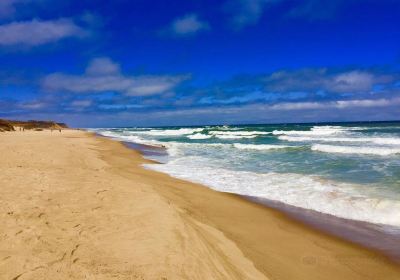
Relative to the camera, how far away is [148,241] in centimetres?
457

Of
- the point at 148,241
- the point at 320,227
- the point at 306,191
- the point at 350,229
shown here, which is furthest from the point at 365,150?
the point at 148,241

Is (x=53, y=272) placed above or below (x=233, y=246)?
above

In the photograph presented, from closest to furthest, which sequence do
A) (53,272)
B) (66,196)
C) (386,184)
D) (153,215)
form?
(53,272) → (153,215) → (66,196) → (386,184)

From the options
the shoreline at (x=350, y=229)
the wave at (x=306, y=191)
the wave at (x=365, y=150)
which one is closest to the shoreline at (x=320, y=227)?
the shoreline at (x=350, y=229)

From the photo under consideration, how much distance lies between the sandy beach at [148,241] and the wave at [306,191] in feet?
5.10

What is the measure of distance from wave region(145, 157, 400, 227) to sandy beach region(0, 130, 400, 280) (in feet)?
5.10

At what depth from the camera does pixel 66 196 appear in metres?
6.99

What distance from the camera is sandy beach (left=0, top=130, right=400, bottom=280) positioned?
381cm

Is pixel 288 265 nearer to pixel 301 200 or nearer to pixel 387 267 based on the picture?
pixel 387 267

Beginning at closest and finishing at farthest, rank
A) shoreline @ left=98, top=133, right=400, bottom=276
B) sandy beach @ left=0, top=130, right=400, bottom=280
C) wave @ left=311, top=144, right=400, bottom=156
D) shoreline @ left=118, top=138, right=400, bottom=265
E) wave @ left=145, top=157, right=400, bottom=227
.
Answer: sandy beach @ left=0, top=130, right=400, bottom=280, shoreline @ left=98, top=133, right=400, bottom=276, shoreline @ left=118, top=138, right=400, bottom=265, wave @ left=145, top=157, right=400, bottom=227, wave @ left=311, top=144, right=400, bottom=156

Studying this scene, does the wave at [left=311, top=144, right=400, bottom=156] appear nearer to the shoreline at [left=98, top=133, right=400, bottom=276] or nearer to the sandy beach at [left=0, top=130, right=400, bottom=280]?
the shoreline at [left=98, top=133, right=400, bottom=276]

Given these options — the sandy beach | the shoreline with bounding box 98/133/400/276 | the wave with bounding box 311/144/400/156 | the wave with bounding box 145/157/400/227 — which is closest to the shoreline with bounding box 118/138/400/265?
the shoreline with bounding box 98/133/400/276

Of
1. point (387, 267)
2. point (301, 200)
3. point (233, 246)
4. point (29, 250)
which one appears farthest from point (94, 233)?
point (301, 200)

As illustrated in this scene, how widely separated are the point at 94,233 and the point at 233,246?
2181mm
